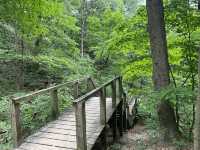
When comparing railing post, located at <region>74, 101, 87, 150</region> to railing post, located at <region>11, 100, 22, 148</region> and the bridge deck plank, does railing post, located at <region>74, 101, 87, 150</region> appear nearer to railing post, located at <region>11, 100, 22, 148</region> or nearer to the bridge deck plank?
the bridge deck plank

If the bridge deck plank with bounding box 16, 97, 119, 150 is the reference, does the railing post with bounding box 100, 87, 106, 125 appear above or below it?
above

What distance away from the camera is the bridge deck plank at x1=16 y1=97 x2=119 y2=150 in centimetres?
496

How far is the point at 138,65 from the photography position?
882cm

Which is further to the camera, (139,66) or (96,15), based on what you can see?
(96,15)

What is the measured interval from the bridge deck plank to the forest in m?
0.63

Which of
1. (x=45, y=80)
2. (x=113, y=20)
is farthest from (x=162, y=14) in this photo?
(x=113, y=20)

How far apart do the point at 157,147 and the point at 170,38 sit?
3100mm

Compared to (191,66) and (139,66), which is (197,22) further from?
(139,66)

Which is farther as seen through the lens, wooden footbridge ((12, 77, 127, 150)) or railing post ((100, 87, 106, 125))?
railing post ((100, 87, 106, 125))

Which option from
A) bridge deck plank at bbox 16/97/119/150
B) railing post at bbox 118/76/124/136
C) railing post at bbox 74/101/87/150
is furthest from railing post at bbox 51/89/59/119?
railing post at bbox 118/76/124/136

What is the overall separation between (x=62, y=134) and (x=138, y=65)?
13.6 ft

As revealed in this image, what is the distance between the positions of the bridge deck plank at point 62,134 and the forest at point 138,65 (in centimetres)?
63

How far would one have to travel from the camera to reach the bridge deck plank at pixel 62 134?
496 centimetres

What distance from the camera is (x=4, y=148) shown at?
19.2 ft
